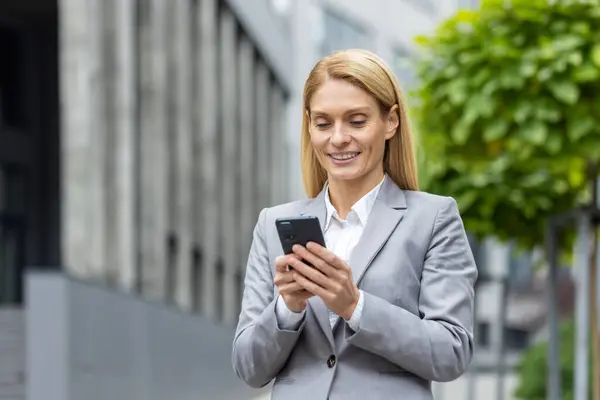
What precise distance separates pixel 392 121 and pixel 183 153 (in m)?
21.5

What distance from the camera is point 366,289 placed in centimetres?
298

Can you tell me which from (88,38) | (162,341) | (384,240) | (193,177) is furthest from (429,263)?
(193,177)

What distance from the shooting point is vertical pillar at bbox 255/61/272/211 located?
3638 centimetres

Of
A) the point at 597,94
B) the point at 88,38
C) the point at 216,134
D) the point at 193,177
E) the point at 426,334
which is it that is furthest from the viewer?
the point at 216,134

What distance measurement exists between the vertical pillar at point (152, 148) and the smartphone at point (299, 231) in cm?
1843

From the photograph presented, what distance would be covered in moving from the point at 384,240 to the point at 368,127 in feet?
0.81

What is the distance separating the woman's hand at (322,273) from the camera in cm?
274

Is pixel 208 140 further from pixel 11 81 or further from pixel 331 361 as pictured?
pixel 331 361

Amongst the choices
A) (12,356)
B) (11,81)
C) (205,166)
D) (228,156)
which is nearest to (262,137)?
(228,156)

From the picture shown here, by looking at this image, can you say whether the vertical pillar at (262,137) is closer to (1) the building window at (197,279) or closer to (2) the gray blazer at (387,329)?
(1) the building window at (197,279)

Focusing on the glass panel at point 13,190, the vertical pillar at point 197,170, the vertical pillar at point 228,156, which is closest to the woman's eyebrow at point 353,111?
the vertical pillar at point 197,170

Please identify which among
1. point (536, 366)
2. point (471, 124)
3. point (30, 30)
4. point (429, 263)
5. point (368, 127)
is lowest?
point (536, 366)

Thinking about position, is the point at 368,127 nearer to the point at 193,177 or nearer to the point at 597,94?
the point at 597,94

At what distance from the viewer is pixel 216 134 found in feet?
92.3
